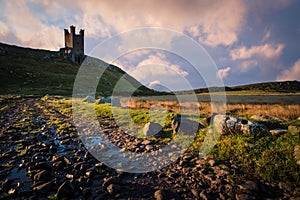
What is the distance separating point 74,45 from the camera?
18088 centimetres

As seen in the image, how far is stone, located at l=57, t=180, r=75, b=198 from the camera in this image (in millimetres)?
6547

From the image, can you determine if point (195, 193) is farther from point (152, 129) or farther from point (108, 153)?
point (152, 129)

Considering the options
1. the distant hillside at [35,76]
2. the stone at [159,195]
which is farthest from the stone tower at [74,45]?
the stone at [159,195]

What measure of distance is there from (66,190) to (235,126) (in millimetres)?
7907

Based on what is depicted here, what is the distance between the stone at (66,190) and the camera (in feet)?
21.5

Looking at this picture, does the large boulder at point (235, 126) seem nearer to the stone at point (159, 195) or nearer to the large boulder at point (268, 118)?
the large boulder at point (268, 118)

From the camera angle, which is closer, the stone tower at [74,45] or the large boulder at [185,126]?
the large boulder at [185,126]

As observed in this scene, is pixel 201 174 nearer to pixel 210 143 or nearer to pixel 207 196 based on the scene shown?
pixel 207 196

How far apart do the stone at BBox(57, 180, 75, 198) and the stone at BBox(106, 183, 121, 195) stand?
3.76 ft

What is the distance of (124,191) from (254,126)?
672cm

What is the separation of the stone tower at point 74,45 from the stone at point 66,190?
184 meters

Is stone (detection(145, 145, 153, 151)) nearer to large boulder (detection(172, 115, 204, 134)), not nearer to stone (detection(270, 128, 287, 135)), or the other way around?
large boulder (detection(172, 115, 204, 134))

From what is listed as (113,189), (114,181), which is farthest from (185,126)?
(113,189)

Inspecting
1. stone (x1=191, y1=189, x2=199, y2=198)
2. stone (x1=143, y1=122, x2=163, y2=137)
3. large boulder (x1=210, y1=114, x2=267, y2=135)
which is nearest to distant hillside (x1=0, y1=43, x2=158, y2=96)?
stone (x1=143, y1=122, x2=163, y2=137)
